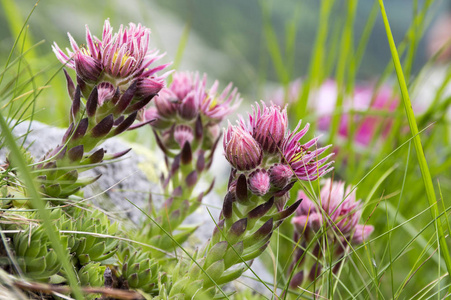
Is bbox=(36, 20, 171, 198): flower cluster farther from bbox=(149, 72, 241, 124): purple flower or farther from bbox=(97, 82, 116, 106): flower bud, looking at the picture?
bbox=(149, 72, 241, 124): purple flower

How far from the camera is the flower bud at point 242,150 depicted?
0.99 m

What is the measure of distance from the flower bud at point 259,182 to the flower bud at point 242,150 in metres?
0.02

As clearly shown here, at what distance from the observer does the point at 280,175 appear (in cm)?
100

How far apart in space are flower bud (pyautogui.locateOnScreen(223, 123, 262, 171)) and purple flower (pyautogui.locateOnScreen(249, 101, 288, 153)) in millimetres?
25

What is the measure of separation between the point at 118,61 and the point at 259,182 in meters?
Answer: 0.42

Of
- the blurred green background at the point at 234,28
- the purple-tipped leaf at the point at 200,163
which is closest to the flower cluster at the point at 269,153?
the purple-tipped leaf at the point at 200,163

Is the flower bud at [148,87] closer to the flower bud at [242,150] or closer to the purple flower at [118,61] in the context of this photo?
the purple flower at [118,61]

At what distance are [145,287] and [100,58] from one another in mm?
572

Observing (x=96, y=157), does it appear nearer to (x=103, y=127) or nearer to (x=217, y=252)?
(x=103, y=127)

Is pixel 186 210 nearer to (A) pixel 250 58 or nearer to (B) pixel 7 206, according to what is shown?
(B) pixel 7 206

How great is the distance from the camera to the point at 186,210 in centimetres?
142

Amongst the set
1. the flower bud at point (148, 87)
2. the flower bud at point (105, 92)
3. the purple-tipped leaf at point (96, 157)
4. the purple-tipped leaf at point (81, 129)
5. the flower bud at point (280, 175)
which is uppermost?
the flower bud at point (148, 87)

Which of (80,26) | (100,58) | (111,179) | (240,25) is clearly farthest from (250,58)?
(100,58)

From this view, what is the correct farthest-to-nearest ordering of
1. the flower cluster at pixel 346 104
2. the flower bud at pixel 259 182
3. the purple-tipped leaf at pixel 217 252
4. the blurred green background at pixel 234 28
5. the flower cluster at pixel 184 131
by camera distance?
the blurred green background at pixel 234 28 → the flower cluster at pixel 346 104 → the flower cluster at pixel 184 131 → the purple-tipped leaf at pixel 217 252 → the flower bud at pixel 259 182
